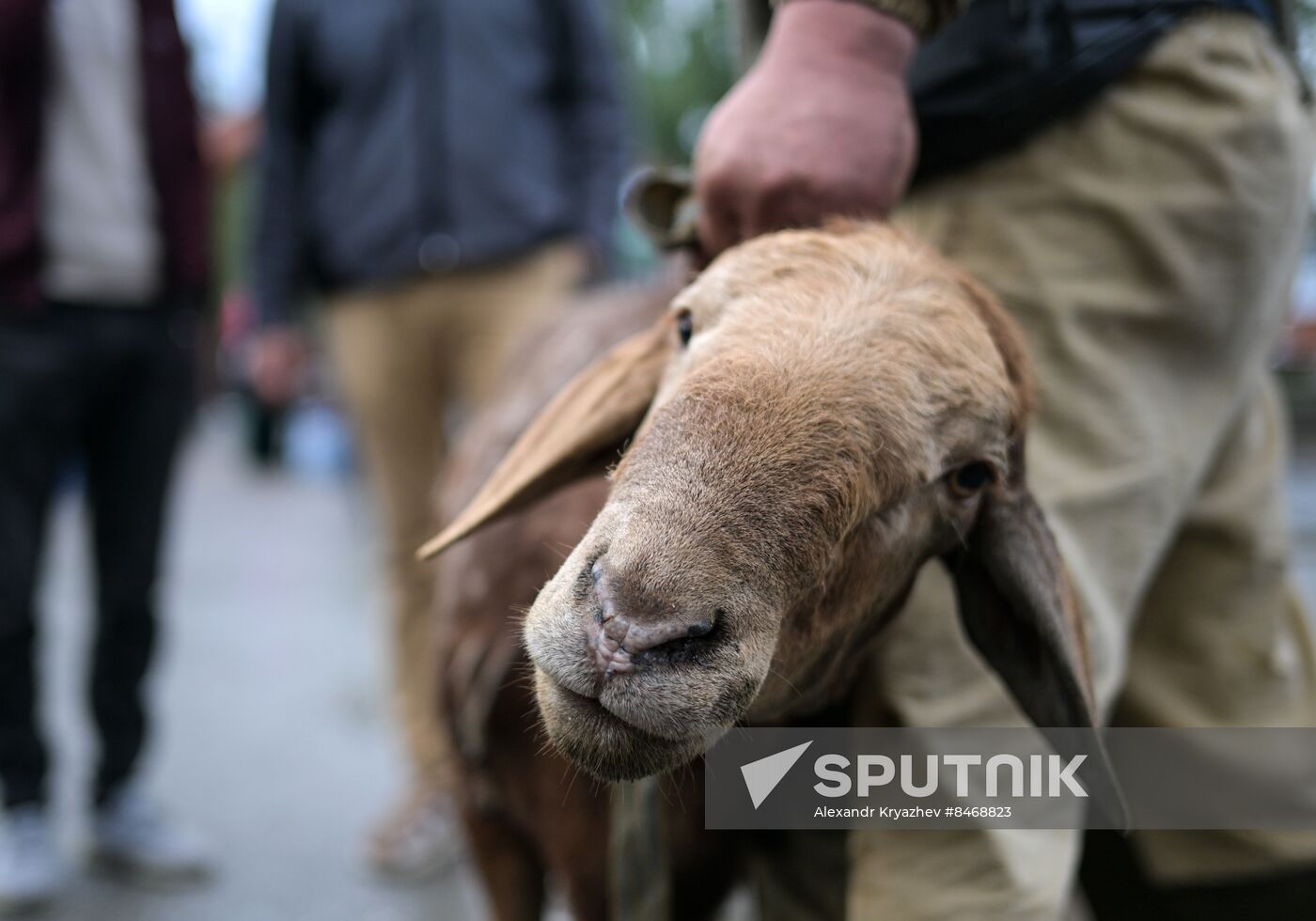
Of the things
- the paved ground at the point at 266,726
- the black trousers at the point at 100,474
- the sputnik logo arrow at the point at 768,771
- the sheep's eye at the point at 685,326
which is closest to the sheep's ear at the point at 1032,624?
the sputnik logo arrow at the point at 768,771

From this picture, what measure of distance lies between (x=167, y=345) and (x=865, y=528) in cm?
260

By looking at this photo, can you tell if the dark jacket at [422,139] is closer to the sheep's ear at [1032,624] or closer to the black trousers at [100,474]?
the black trousers at [100,474]

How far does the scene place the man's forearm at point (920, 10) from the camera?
1.66 meters

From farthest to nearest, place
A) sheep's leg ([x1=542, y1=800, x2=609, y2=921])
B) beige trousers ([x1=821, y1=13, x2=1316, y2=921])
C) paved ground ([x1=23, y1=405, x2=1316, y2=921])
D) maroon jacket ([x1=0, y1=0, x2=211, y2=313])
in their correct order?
paved ground ([x1=23, y1=405, x2=1316, y2=921]) < maroon jacket ([x1=0, y1=0, x2=211, y2=313]) < sheep's leg ([x1=542, y1=800, x2=609, y2=921]) < beige trousers ([x1=821, y1=13, x2=1316, y2=921])

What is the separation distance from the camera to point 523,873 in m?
2.38

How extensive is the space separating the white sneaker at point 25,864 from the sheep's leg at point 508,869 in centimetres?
155

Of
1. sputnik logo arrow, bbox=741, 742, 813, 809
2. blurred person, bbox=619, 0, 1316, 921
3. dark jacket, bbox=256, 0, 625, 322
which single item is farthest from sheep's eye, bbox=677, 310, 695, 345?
dark jacket, bbox=256, 0, 625, 322

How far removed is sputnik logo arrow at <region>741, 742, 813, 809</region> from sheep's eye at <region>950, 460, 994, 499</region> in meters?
0.51

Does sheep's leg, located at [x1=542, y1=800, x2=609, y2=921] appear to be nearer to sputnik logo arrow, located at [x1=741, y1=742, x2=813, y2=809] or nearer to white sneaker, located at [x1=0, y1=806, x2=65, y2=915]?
sputnik logo arrow, located at [x1=741, y1=742, x2=813, y2=809]

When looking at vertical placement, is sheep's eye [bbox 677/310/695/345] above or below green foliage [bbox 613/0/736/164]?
above

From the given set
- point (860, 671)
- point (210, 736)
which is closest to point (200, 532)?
point (210, 736)

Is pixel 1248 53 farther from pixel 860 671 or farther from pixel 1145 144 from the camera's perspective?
pixel 860 671

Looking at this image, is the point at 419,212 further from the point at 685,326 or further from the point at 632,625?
the point at 632,625

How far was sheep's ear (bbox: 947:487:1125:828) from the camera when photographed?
1.54m
